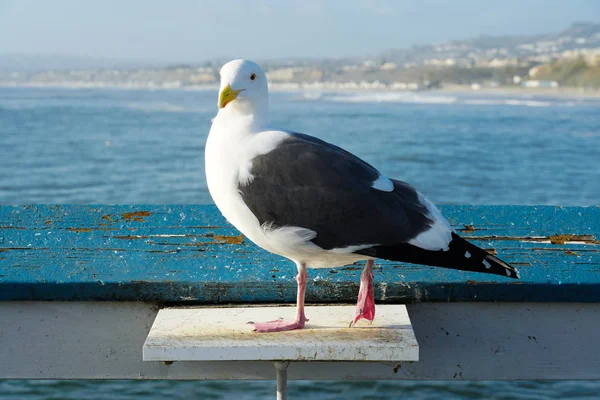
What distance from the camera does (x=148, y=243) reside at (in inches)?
104

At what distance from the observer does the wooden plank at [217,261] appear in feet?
7.77

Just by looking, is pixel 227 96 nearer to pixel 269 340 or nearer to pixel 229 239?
pixel 229 239

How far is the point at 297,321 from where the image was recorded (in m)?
2.28

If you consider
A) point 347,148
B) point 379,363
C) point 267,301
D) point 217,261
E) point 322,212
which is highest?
point 322,212

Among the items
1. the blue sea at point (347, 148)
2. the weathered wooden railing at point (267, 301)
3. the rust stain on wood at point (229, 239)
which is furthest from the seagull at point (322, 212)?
the blue sea at point (347, 148)

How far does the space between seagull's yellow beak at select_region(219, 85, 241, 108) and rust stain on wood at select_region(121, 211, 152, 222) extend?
55cm

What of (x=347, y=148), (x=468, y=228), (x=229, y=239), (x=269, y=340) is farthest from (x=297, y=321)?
(x=347, y=148)

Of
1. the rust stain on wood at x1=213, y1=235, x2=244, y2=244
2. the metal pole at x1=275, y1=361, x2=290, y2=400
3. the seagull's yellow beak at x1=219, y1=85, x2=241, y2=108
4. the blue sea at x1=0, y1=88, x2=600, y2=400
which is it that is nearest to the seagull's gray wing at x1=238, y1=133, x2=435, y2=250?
the seagull's yellow beak at x1=219, y1=85, x2=241, y2=108

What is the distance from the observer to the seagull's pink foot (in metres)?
2.22

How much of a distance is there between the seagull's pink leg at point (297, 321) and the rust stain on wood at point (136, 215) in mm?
677

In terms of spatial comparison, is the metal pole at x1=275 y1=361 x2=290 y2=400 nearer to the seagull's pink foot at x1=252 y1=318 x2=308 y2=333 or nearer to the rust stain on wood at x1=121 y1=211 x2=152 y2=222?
the seagull's pink foot at x1=252 y1=318 x2=308 y2=333

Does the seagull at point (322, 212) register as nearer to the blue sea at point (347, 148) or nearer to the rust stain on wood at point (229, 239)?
the rust stain on wood at point (229, 239)

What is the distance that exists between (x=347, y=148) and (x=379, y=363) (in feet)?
71.4

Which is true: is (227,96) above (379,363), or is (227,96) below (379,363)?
above
